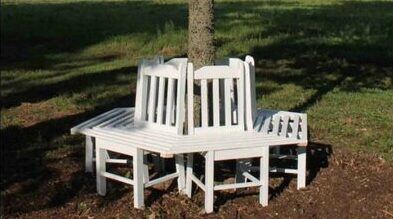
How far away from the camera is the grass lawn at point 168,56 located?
23.8 ft

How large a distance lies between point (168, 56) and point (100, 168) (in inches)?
282

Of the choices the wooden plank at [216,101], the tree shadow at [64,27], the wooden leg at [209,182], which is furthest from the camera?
the tree shadow at [64,27]

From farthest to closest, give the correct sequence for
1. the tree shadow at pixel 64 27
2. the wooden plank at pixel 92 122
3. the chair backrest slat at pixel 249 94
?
1. the tree shadow at pixel 64 27
2. the wooden plank at pixel 92 122
3. the chair backrest slat at pixel 249 94

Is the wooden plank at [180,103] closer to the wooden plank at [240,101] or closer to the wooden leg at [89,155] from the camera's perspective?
the wooden plank at [240,101]

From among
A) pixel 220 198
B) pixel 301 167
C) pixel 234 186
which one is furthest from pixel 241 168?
pixel 234 186

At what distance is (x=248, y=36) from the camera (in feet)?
47.1

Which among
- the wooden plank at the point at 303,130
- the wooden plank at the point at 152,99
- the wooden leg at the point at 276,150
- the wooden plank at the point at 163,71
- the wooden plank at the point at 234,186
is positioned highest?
the wooden plank at the point at 163,71

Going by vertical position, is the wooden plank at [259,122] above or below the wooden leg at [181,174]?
above

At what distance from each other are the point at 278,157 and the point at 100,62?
23.2 ft

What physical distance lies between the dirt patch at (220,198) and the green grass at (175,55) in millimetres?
400

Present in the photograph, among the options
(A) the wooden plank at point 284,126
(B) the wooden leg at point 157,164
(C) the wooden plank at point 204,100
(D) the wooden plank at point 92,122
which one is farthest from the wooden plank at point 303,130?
(D) the wooden plank at point 92,122

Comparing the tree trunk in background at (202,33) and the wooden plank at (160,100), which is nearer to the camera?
the wooden plank at (160,100)

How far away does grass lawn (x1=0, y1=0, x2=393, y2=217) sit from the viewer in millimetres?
7258

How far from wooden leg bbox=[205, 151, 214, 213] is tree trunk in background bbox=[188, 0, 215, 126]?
2.55 feet
